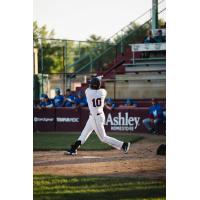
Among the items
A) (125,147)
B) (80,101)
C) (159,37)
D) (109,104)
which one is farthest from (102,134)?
(159,37)

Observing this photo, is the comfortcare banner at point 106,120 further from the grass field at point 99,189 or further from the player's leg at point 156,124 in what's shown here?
the grass field at point 99,189

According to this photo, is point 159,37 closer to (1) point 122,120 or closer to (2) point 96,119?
(2) point 96,119

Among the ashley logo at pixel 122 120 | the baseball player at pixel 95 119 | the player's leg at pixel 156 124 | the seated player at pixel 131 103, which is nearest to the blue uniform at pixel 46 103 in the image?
the ashley logo at pixel 122 120

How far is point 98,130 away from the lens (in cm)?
817

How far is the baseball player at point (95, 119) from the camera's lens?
321 inches

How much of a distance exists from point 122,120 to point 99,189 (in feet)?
8.66

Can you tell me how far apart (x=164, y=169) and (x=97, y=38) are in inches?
87.0

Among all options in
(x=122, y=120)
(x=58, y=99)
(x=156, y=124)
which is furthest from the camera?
(x=122, y=120)

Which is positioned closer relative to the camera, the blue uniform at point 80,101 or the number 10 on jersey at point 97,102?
the number 10 on jersey at point 97,102

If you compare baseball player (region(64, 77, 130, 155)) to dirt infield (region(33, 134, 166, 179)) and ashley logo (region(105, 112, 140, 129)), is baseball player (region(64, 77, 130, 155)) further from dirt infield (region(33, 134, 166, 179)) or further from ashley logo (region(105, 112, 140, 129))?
ashley logo (region(105, 112, 140, 129))

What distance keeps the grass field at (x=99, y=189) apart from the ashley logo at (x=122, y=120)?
5.29ft

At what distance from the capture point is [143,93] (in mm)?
8508
